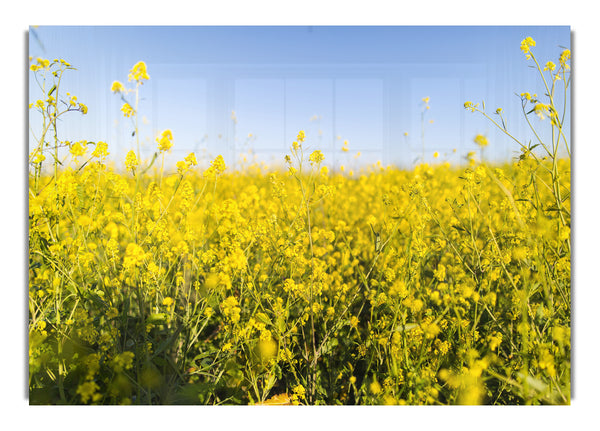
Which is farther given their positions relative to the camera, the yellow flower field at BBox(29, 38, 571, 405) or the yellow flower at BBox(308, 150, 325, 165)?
the yellow flower at BBox(308, 150, 325, 165)

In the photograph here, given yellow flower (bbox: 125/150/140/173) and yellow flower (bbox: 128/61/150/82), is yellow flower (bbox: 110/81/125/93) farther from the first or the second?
yellow flower (bbox: 125/150/140/173)

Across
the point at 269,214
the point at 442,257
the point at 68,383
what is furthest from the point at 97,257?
the point at 442,257

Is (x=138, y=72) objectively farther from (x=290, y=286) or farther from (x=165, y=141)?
(x=290, y=286)

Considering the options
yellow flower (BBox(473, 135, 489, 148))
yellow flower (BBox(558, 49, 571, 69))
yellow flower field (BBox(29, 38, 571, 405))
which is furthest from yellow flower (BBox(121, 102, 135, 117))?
yellow flower (BBox(558, 49, 571, 69))

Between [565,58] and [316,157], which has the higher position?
[565,58]

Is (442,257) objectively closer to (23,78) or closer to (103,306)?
(103,306)

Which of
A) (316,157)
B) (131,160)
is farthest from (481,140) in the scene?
(131,160)

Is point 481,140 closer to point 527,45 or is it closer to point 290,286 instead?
point 527,45

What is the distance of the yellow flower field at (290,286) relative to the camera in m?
1.73

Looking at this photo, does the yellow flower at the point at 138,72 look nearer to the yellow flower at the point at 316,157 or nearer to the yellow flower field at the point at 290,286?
the yellow flower field at the point at 290,286

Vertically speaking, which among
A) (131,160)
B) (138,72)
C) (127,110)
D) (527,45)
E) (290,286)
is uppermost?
(527,45)

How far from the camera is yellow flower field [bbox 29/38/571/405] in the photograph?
5.68 ft

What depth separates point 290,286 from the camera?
69.7 inches

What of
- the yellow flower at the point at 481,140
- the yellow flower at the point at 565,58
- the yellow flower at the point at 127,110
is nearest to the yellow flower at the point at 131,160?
the yellow flower at the point at 127,110
